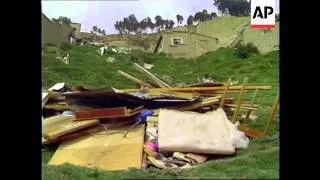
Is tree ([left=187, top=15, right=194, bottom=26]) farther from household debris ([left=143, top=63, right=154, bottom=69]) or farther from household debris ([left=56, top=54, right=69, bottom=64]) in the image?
household debris ([left=56, top=54, right=69, bottom=64])

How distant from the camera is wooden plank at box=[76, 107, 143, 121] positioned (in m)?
2.67

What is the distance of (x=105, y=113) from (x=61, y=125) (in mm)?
225

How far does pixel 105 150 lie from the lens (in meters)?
2.60

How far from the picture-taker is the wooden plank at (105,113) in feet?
8.77

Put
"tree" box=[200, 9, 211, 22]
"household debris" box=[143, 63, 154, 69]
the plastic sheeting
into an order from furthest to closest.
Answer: "household debris" box=[143, 63, 154, 69]
"tree" box=[200, 9, 211, 22]
the plastic sheeting

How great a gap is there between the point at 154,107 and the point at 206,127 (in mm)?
306

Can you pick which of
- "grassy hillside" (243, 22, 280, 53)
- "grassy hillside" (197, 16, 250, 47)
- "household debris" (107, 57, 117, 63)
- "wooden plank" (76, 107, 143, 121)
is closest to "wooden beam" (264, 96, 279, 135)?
"grassy hillside" (243, 22, 280, 53)

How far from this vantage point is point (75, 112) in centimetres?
270

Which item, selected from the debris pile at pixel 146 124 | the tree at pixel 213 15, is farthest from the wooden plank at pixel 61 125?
the tree at pixel 213 15

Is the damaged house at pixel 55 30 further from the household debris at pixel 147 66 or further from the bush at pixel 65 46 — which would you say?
the household debris at pixel 147 66

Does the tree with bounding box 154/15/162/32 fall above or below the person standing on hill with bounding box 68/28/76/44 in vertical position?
above

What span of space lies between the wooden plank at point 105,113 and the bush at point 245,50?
1.92ft
